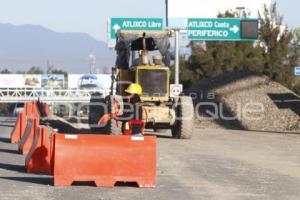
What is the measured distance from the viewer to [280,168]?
18188 mm

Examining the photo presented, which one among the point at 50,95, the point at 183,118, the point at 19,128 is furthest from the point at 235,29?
the point at 50,95

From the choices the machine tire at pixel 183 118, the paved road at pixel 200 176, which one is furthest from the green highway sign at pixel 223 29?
the paved road at pixel 200 176

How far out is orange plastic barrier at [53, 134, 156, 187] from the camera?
13562 millimetres

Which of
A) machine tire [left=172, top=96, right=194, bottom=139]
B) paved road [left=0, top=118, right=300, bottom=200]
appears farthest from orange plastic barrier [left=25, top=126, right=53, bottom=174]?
machine tire [left=172, top=96, right=194, bottom=139]

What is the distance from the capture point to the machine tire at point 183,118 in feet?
83.4

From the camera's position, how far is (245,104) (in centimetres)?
4022

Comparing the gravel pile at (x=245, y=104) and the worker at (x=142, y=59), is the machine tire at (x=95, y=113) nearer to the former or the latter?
the worker at (x=142, y=59)

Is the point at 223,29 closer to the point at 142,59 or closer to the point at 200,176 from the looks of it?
the point at 142,59

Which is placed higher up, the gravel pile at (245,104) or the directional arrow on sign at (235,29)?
the directional arrow on sign at (235,29)

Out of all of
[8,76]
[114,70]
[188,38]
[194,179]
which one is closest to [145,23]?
[188,38]

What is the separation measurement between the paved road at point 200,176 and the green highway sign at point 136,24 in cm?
1656

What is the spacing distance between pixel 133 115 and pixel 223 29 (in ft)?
68.2

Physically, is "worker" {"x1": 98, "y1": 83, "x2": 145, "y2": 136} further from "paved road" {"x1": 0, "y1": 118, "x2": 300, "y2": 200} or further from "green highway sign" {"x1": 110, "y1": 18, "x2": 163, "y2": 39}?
"green highway sign" {"x1": 110, "y1": 18, "x2": 163, "y2": 39}

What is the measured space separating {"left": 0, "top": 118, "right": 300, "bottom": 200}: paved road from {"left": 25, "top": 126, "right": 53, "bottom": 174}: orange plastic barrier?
0.96 feet
